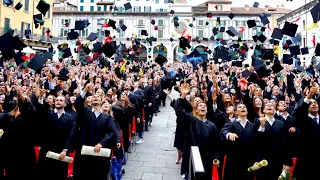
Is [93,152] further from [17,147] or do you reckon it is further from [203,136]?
[203,136]

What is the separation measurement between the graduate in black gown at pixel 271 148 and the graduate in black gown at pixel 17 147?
145 inches

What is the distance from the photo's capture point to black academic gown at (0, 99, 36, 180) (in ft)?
18.7

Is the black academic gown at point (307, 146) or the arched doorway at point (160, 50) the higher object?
the arched doorway at point (160, 50)

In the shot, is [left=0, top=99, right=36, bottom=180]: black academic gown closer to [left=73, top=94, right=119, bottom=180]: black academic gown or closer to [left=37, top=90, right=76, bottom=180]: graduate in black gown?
[left=37, top=90, right=76, bottom=180]: graduate in black gown

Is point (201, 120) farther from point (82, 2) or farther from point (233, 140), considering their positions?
point (82, 2)

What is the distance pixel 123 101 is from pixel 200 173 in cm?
568

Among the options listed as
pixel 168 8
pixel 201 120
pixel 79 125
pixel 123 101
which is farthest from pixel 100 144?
pixel 168 8

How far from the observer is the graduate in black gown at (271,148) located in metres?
5.29

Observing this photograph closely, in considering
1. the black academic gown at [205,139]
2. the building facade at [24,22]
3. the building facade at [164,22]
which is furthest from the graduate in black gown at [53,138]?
the building facade at [164,22]

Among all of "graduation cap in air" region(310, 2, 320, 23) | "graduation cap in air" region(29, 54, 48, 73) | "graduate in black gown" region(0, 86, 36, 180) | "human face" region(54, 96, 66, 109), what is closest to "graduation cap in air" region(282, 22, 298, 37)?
"graduation cap in air" region(310, 2, 320, 23)

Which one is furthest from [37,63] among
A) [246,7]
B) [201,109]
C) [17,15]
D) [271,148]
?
[246,7]

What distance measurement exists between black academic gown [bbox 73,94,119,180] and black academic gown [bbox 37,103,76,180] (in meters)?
0.21

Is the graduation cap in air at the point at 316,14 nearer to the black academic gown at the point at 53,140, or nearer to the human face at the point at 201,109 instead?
the human face at the point at 201,109

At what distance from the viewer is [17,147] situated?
571 cm
